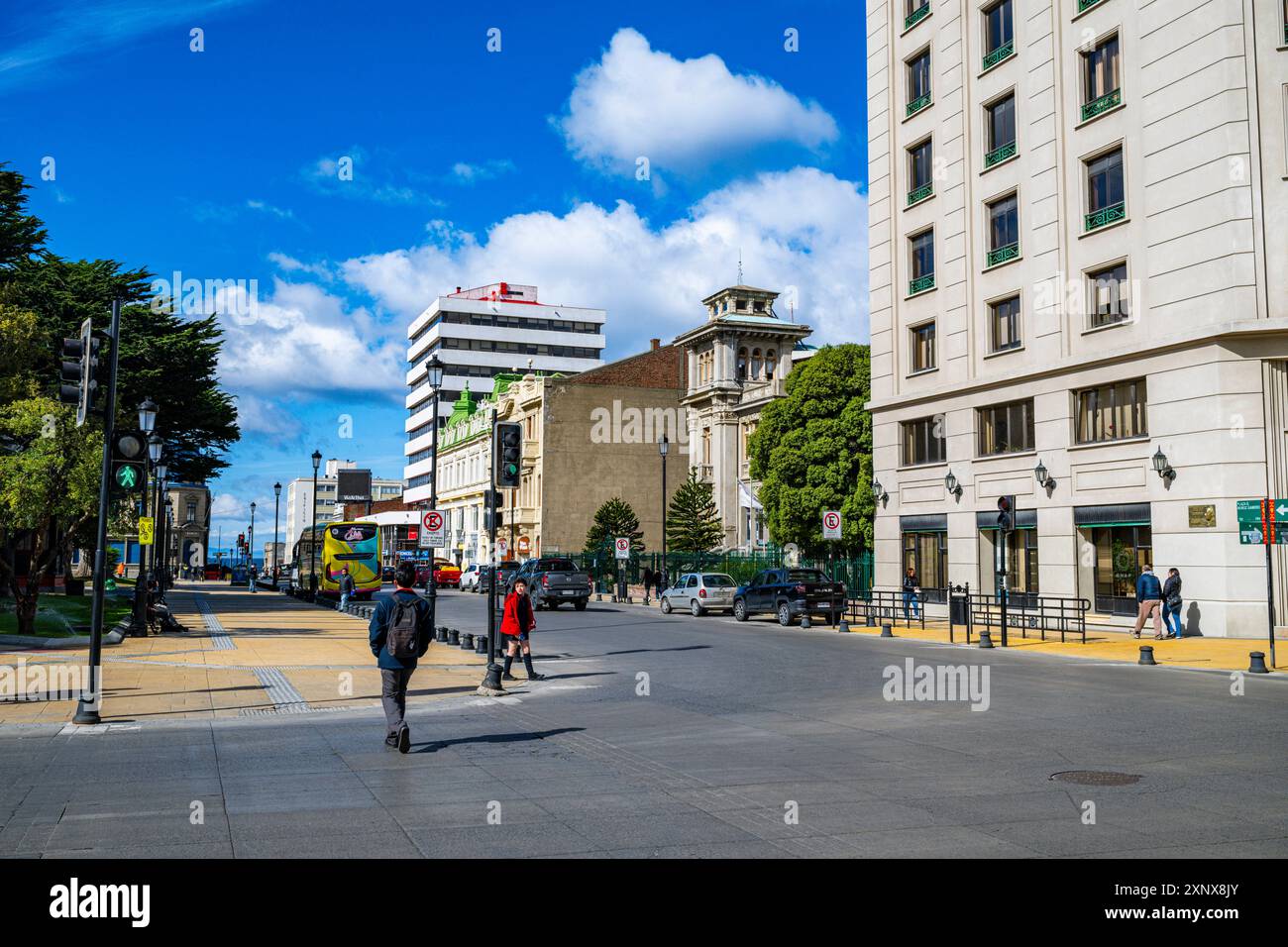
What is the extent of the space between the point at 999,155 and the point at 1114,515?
1233cm

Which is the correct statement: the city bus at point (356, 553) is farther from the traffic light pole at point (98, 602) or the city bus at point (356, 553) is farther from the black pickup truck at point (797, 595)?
the traffic light pole at point (98, 602)

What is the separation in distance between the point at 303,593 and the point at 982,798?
168 ft

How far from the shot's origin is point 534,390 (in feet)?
276

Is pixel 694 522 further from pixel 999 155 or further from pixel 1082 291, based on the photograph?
pixel 1082 291

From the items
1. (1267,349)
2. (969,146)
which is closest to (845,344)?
(969,146)

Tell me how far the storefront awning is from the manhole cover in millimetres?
20098

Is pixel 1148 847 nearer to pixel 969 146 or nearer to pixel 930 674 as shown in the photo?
pixel 930 674

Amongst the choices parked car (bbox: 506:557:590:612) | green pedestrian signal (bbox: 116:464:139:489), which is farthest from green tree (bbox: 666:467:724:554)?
green pedestrian signal (bbox: 116:464:139:489)

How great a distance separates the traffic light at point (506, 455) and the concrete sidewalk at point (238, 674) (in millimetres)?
3508

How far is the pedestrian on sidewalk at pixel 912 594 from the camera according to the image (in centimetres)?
3325

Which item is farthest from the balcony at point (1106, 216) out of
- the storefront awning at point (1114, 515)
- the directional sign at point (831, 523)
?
the directional sign at point (831, 523)

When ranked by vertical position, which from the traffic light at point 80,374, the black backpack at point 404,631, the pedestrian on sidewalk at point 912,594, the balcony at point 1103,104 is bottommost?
the pedestrian on sidewalk at point 912,594

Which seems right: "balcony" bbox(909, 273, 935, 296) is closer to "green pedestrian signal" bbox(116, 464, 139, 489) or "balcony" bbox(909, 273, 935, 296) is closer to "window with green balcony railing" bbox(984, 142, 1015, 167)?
"window with green balcony railing" bbox(984, 142, 1015, 167)

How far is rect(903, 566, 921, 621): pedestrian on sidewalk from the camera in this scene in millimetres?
33250
